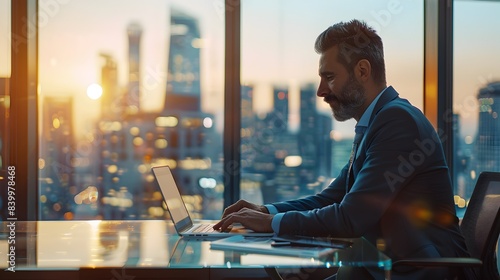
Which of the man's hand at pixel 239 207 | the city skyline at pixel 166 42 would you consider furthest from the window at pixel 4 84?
the man's hand at pixel 239 207

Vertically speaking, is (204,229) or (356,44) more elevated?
(356,44)

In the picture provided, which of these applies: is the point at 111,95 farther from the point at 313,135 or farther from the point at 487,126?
the point at 487,126

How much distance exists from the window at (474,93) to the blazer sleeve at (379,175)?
2.05m

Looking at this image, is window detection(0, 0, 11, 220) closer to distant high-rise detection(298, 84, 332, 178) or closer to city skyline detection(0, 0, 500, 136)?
city skyline detection(0, 0, 500, 136)

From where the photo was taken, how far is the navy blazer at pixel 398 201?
6.46ft

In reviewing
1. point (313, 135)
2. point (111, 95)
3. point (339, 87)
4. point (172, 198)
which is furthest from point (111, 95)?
point (339, 87)

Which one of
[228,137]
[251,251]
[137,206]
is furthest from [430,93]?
[251,251]

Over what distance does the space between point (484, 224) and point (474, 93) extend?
2120 mm

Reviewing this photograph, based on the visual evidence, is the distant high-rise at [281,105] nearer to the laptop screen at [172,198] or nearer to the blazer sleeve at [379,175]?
the laptop screen at [172,198]

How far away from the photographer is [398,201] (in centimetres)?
204

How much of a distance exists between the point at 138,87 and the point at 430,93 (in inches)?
74.9

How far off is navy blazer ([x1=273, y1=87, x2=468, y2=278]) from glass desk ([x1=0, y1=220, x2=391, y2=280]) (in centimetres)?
10

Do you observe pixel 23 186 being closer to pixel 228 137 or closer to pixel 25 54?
pixel 25 54

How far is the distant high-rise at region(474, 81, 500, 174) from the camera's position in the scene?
4.04 meters
